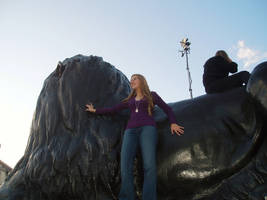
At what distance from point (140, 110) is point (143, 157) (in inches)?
20.9

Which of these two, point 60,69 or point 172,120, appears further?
point 60,69

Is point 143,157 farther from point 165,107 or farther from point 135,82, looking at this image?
point 135,82

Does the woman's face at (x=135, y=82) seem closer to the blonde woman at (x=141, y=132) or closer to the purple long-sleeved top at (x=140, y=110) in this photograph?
the blonde woman at (x=141, y=132)

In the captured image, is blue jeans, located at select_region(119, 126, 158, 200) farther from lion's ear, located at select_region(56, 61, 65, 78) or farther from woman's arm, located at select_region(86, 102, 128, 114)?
lion's ear, located at select_region(56, 61, 65, 78)

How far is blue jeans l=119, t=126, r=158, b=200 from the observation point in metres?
2.29

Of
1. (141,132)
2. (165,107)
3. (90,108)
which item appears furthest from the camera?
(90,108)

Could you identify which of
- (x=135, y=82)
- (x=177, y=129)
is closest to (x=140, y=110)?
(x=135, y=82)

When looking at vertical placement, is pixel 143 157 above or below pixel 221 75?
below

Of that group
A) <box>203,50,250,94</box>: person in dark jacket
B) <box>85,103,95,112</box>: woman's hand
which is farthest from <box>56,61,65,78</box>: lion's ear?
<box>203,50,250,94</box>: person in dark jacket

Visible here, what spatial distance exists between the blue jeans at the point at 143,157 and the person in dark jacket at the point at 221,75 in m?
0.86

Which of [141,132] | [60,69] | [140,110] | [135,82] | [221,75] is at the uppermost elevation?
[60,69]

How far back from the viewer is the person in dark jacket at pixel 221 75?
110 inches

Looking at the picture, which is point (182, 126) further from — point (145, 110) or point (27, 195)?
point (27, 195)

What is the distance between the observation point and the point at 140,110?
9.09 feet
